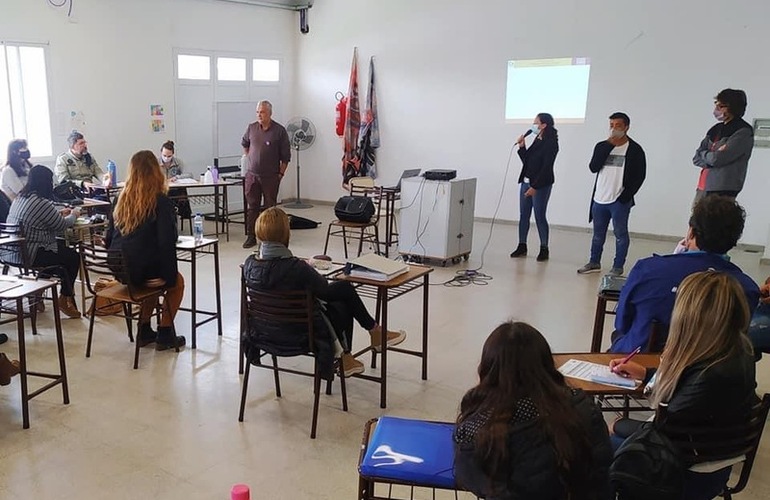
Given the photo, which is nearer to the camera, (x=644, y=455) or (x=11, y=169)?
(x=644, y=455)

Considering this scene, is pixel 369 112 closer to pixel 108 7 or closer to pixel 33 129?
pixel 108 7

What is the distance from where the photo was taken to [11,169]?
5215mm

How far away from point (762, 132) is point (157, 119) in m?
7.03

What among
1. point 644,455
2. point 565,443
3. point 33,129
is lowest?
point 644,455

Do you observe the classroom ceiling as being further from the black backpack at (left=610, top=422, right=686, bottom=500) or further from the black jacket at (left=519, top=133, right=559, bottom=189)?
the black backpack at (left=610, top=422, right=686, bottom=500)

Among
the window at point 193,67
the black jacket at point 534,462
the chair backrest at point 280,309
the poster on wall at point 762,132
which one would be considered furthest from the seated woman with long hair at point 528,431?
the window at point 193,67

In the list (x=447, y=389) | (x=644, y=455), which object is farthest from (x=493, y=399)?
(x=447, y=389)

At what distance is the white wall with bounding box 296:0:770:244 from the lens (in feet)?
23.5

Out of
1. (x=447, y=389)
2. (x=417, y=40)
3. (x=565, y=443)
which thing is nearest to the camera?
(x=565, y=443)

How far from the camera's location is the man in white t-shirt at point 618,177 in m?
5.84

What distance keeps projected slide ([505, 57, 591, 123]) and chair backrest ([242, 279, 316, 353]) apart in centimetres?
606

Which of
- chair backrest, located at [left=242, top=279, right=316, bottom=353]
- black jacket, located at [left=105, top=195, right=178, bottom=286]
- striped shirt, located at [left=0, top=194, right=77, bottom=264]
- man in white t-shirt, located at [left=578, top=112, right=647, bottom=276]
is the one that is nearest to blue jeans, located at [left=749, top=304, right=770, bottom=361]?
chair backrest, located at [left=242, top=279, right=316, bottom=353]

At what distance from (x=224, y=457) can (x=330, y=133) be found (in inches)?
300

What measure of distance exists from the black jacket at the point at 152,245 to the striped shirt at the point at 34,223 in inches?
30.6
